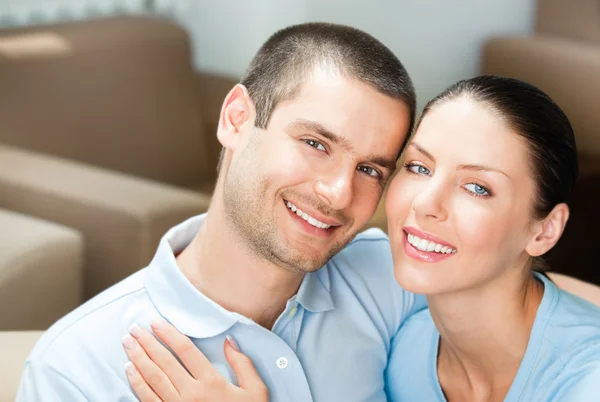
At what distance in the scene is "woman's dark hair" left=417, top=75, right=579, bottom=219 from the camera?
136 cm

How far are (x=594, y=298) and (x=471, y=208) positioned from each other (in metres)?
0.46

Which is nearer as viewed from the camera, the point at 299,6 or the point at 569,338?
the point at 569,338

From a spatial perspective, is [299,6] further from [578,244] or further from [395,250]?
[395,250]

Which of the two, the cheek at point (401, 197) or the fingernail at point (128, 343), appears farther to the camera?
the cheek at point (401, 197)

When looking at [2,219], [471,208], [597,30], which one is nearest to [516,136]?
[471,208]

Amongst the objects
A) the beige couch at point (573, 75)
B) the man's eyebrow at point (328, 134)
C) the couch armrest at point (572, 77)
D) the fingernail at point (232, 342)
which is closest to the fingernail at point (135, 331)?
the fingernail at point (232, 342)

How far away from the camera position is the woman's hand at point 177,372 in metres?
1.31

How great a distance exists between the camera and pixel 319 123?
4.58 ft

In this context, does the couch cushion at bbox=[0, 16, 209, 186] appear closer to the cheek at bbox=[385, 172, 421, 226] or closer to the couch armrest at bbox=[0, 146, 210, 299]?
the couch armrest at bbox=[0, 146, 210, 299]

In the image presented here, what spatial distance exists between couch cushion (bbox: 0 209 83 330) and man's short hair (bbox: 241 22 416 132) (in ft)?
2.35

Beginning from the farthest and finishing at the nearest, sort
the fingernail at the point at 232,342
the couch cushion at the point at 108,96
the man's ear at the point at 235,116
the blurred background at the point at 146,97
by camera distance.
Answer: the couch cushion at the point at 108,96 < the blurred background at the point at 146,97 < the man's ear at the point at 235,116 < the fingernail at the point at 232,342

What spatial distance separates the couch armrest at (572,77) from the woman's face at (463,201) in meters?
1.65

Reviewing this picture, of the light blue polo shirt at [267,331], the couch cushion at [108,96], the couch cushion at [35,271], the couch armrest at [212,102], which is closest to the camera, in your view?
the light blue polo shirt at [267,331]

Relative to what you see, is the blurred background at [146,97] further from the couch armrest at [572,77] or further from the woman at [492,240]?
the woman at [492,240]
